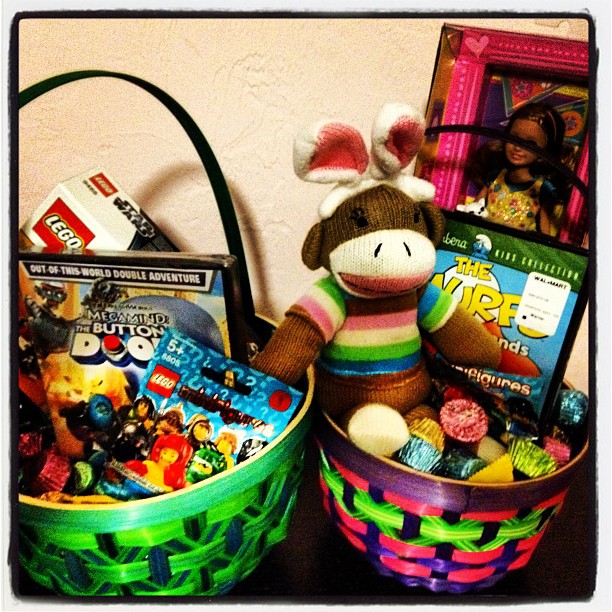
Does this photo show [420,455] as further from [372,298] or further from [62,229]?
[62,229]

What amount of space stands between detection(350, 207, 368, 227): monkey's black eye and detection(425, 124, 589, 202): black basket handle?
0.46 ft

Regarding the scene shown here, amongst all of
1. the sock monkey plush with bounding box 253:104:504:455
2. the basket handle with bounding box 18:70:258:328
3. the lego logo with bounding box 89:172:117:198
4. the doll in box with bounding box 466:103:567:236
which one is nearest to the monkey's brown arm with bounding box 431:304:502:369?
the sock monkey plush with bounding box 253:104:504:455

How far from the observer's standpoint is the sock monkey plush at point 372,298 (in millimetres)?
507

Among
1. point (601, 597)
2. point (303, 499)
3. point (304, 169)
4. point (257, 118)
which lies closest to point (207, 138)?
point (257, 118)

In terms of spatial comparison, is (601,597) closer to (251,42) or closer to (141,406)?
(141,406)

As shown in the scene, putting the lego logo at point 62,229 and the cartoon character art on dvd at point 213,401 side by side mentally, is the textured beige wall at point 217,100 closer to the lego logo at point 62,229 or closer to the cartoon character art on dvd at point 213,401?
the lego logo at point 62,229

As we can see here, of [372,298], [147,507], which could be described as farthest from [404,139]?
[147,507]

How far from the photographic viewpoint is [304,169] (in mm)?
510

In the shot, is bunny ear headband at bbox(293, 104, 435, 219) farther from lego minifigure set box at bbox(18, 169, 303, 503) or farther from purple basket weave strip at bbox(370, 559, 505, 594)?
purple basket weave strip at bbox(370, 559, 505, 594)

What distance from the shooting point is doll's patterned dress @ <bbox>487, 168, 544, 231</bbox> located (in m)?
0.62

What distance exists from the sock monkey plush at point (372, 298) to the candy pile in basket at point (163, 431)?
0.14 feet

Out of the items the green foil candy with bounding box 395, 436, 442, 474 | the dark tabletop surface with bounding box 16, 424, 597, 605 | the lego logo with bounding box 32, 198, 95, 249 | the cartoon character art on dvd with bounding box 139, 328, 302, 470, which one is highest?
the lego logo with bounding box 32, 198, 95, 249

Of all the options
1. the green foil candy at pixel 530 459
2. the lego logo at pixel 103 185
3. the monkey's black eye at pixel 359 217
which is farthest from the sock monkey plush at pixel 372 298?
the lego logo at pixel 103 185

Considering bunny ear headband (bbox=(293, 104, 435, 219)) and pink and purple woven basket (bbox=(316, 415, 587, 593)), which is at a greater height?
bunny ear headband (bbox=(293, 104, 435, 219))
